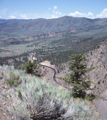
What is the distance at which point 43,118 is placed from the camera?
3896 mm

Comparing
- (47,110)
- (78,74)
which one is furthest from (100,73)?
(47,110)

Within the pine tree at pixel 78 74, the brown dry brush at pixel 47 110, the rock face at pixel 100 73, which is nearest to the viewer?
the brown dry brush at pixel 47 110

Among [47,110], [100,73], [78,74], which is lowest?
[100,73]

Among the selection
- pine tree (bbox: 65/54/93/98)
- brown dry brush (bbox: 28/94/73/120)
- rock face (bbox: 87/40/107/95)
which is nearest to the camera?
brown dry brush (bbox: 28/94/73/120)

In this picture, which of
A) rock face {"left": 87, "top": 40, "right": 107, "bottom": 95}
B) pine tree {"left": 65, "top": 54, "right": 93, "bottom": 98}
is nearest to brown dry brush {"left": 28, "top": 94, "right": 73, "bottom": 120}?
pine tree {"left": 65, "top": 54, "right": 93, "bottom": 98}

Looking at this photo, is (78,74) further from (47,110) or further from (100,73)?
(100,73)

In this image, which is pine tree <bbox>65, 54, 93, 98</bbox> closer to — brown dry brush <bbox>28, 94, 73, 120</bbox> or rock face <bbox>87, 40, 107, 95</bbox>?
brown dry brush <bbox>28, 94, 73, 120</bbox>

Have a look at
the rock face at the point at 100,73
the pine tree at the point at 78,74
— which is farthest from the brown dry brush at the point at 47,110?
the rock face at the point at 100,73

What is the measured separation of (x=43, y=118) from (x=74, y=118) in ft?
3.55

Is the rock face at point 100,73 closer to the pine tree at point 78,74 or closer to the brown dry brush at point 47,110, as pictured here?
the pine tree at point 78,74

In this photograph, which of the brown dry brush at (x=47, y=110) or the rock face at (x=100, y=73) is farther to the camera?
the rock face at (x=100, y=73)

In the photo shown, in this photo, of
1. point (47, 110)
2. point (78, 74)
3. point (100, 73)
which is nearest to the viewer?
point (47, 110)

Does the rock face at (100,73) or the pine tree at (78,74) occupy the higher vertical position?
the pine tree at (78,74)

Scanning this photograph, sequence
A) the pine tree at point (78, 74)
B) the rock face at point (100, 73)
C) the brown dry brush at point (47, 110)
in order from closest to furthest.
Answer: the brown dry brush at point (47, 110), the pine tree at point (78, 74), the rock face at point (100, 73)
